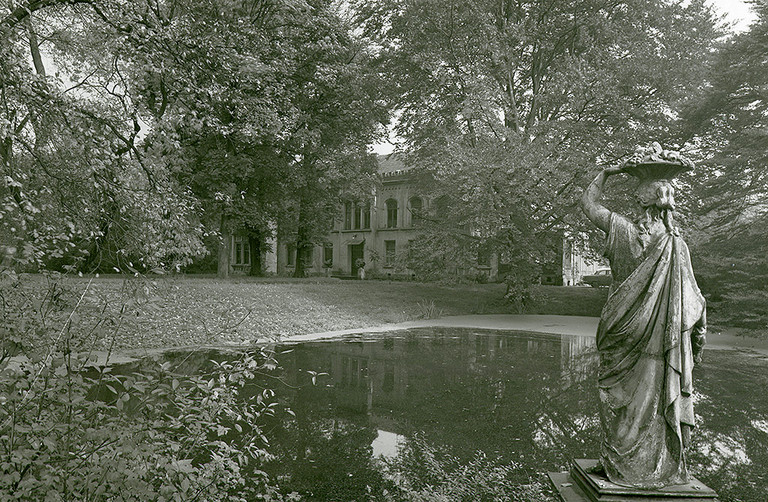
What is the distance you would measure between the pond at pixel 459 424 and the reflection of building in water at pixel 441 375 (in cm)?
3

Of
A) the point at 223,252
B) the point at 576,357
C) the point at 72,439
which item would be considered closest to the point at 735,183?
the point at 576,357

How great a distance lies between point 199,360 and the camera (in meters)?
9.76

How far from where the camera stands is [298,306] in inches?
722

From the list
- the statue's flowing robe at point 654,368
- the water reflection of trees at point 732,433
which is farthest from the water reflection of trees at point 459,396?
the statue's flowing robe at point 654,368

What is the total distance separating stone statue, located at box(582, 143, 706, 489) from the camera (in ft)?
11.2

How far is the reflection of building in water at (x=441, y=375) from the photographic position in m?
6.97

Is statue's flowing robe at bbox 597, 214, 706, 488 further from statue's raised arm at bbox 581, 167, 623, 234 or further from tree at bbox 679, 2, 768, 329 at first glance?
tree at bbox 679, 2, 768, 329

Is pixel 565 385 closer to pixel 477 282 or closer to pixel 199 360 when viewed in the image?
pixel 199 360

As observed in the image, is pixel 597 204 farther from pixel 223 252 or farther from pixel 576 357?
pixel 223 252

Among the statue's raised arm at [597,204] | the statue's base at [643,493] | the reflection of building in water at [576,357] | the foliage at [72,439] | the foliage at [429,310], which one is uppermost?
the statue's raised arm at [597,204]

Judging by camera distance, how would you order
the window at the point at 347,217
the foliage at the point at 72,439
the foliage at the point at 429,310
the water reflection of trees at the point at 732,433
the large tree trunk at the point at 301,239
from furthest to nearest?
the window at the point at 347,217 → the large tree trunk at the point at 301,239 → the foliage at the point at 429,310 → the water reflection of trees at the point at 732,433 → the foliage at the point at 72,439

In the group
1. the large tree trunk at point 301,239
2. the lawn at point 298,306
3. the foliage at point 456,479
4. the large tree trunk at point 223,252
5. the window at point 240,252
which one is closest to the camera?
the foliage at point 456,479

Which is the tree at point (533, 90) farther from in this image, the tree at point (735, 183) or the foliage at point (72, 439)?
the foliage at point (72, 439)

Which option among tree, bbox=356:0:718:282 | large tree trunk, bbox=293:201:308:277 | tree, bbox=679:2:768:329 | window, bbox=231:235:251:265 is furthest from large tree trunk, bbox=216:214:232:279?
window, bbox=231:235:251:265
